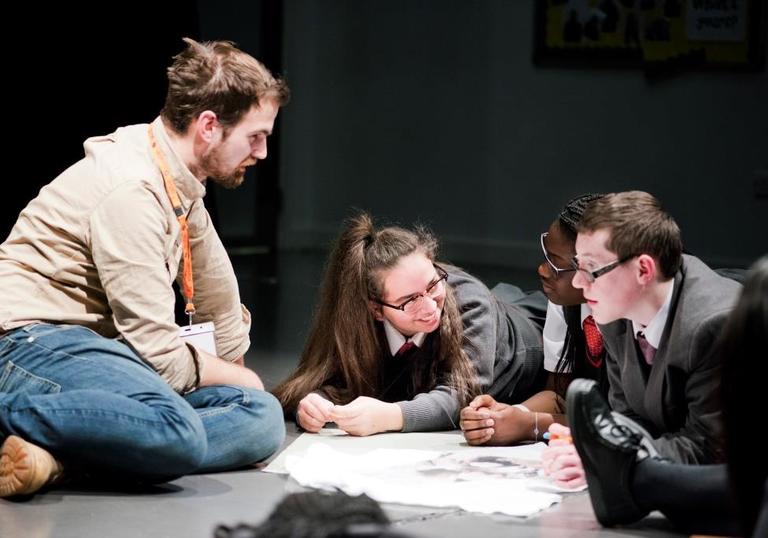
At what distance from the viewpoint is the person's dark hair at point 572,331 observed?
12.0 feet

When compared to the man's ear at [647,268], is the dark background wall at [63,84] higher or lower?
higher

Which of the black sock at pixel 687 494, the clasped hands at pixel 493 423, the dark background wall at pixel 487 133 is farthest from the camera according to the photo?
the dark background wall at pixel 487 133

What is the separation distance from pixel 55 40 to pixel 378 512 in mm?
5003

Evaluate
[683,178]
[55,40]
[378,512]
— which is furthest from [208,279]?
[683,178]

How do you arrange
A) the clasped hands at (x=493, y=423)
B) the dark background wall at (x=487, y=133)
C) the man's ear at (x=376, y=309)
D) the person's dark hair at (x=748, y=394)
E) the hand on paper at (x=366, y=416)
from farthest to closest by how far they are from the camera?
the dark background wall at (x=487, y=133)
the man's ear at (x=376, y=309)
the hand on paper at (x=366, y=416)
the clasped hands at (x=493, y=423)
the person's dark hair at (x=748, y=394)

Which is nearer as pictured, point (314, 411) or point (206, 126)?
point (206, 126)

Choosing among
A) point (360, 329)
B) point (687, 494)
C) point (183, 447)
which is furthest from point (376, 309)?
point (687, 494)

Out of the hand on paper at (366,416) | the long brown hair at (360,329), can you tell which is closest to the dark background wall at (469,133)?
the long brown hair at (360,329)

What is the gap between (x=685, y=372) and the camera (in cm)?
303

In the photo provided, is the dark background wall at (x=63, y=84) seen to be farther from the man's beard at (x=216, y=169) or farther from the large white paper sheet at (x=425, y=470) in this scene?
the large white paper sheet at (x=425, y=470)

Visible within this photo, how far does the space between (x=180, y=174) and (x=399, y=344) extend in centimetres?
91

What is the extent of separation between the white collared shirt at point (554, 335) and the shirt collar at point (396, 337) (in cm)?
37

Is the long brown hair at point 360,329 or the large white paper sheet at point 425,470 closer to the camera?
the large white paper sheet at point 425,470

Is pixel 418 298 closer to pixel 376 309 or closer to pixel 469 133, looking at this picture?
pixel 376 309
